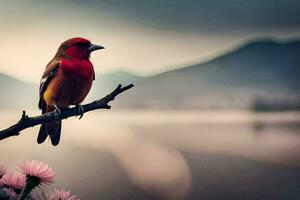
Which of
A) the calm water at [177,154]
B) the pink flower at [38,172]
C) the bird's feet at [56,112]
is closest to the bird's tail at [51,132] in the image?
the calm water at [177,154]

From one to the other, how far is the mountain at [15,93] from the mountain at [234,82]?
322 millimetres

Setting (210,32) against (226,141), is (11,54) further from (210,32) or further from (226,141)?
(226,141)

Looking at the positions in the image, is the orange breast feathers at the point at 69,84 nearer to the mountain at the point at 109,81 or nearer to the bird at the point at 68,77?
the bird at the point at 68,77

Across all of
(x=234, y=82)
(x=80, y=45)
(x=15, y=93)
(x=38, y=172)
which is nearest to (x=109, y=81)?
(x=80, y=45)

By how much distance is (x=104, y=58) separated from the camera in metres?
1.79

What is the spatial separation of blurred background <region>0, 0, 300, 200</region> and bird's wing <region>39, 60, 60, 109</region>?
96 millimetres

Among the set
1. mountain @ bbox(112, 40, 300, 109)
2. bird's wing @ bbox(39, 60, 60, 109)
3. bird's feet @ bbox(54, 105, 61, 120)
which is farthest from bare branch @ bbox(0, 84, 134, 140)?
mountain @ bbox(112, 40, 300, 109)

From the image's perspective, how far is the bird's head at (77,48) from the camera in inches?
64.5

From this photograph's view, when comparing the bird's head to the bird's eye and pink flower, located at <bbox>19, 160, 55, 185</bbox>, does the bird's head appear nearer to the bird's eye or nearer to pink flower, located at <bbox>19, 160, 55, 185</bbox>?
the bird's eye

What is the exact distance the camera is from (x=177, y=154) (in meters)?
1.79

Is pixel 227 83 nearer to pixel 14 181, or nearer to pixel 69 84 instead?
pixel 69 84

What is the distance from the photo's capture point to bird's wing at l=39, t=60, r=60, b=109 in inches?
63.6

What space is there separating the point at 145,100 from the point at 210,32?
353mm

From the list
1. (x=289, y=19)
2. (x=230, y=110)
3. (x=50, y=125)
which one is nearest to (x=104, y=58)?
(x=50, y=125)
